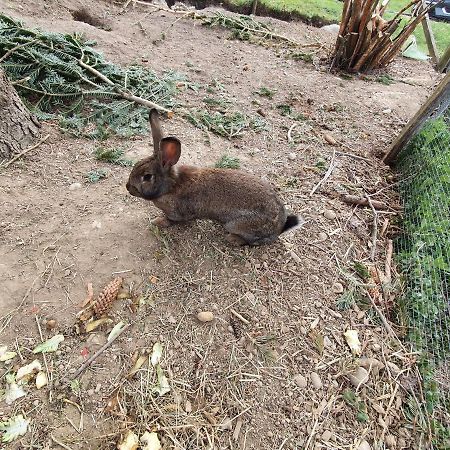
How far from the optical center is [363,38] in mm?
6570

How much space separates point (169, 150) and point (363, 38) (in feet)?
17.8

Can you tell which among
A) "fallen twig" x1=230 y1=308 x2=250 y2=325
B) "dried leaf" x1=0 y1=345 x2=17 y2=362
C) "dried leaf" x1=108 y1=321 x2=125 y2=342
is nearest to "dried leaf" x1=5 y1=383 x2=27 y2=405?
"dried leaf" x1=0 y1=345 x2=17 y2=362

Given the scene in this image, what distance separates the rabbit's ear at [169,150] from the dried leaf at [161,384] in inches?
58.3

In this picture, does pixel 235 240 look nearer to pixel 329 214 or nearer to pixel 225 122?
pixel 329 214

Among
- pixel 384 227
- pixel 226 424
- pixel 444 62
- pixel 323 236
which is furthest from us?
pixel 444 62

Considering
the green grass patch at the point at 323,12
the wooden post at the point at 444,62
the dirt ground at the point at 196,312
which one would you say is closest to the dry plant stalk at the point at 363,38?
the wooden post at the point at 444,62

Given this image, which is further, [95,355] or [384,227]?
[384,227]

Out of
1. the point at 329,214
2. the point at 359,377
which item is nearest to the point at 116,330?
the point at 359,377

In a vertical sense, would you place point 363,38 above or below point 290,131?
A: above

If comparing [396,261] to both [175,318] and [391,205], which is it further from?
[175,318]

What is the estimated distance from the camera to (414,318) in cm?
311

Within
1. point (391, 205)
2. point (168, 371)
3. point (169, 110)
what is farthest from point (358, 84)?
point (168, 371)

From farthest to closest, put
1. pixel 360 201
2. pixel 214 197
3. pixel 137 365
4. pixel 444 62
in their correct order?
pixel 444 62
pixel 360 201
pixel 214 197
pixel 137 365

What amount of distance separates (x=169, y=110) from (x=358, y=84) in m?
3.65
